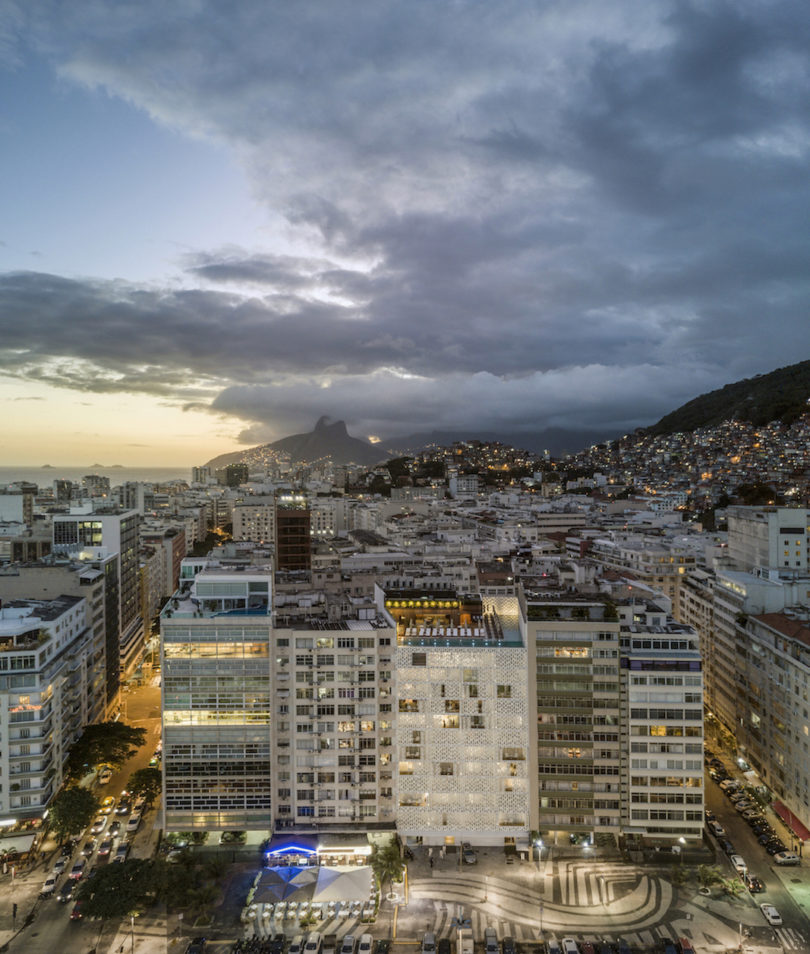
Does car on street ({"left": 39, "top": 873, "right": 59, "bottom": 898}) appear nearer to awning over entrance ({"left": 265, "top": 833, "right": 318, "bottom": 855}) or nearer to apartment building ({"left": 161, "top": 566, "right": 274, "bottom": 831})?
apartment building ({"left": 161, "top": 566, "right": 274, "bottom": 831})

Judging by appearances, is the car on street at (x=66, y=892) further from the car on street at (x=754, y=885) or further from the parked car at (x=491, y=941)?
the car on street at (x=754, y=885)

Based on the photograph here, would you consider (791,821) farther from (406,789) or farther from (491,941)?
(406,789)

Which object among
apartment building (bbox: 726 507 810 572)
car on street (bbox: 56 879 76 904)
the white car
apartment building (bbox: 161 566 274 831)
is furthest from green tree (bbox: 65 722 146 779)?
apartment building (bbox: 726 507 810 572)

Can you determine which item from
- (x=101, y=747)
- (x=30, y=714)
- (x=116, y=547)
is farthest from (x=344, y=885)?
(x=116, y=547)

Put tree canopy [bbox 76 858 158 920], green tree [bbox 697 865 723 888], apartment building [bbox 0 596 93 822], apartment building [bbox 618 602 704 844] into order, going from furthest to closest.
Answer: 1. apartment building [bbox 0 596 93 822]
2. apartment building [bbox 618 602 704 844]
3. green tree [bbox 697 865 723 888]
4. tree canopy [bbox 76 858 158 920]

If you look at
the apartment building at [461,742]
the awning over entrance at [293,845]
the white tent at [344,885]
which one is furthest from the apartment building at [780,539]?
the white tent at [344,885]

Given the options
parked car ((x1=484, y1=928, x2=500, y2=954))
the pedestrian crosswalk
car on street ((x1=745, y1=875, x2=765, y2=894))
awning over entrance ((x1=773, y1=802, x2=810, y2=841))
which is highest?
awning over entrance ((x1=773, y1=802, x2=810, y2=841))
